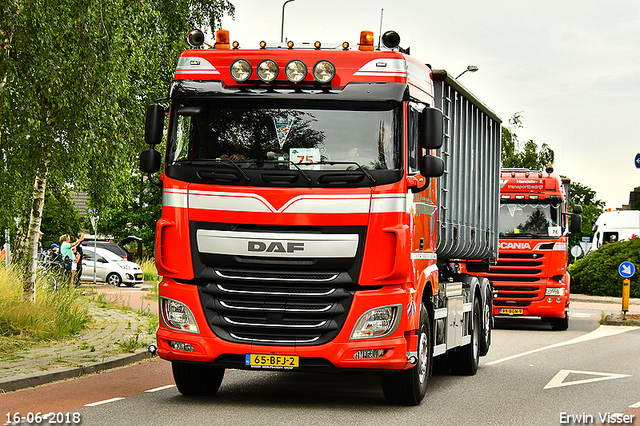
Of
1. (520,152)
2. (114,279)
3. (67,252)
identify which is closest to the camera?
(67,252)

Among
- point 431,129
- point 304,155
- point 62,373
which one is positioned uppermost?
point 431,129

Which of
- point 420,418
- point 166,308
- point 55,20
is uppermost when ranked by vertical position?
point 55,20

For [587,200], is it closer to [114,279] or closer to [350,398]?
[114,279]

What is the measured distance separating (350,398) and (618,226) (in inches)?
1493

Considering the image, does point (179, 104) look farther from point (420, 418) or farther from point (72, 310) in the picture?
point (72, 310)

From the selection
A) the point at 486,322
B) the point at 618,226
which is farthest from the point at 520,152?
the point at 486,322

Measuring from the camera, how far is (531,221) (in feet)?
69.7

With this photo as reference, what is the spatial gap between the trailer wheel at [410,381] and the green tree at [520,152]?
51430 mm

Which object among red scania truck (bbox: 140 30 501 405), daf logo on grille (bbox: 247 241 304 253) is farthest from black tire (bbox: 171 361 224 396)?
daf logo on grille (bbox: 247 241 304 253)

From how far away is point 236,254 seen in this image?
8.98 metres

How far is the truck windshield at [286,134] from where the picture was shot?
9.12 meters

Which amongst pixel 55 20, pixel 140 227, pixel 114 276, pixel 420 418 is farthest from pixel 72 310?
pixel 140 227

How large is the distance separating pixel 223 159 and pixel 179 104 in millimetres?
748

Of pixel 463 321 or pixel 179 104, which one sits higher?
pixel 179 104
